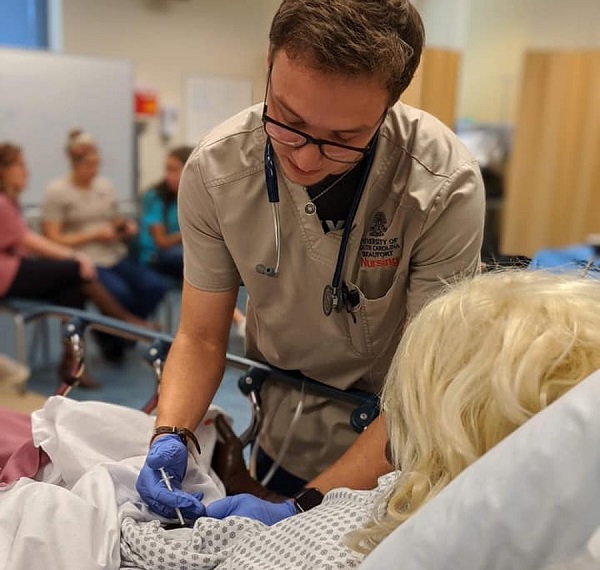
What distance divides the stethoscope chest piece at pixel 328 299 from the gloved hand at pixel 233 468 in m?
0.32

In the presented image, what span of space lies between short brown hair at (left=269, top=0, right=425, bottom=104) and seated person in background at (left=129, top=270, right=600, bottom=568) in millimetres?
310

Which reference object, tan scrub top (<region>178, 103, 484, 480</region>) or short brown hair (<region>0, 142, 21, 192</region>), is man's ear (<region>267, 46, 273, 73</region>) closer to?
tan scrub top (<region>178, 103, 484, 480</region>)

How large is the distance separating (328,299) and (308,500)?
0.33 meters

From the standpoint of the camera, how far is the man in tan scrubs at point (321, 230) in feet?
3.21

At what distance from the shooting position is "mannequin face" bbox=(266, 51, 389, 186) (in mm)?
925

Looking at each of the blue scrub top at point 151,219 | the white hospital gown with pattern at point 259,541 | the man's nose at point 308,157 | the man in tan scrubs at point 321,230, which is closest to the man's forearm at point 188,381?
the man in tan scrubs at point 321,230

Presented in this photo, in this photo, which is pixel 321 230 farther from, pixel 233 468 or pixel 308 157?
pixel 233 468

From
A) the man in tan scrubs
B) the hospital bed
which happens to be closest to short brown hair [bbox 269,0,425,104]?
the man in tan scrubs

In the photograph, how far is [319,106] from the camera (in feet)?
3.09

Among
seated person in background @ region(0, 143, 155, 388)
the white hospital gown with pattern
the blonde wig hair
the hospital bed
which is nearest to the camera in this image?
the hospital bed

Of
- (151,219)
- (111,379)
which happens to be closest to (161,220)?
(151,219)

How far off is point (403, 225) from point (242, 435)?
21.2 inches

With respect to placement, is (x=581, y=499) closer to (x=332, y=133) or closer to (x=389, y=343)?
(x=332, y=133)

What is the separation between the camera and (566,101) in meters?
4.76
